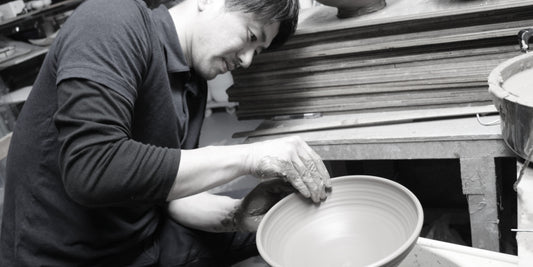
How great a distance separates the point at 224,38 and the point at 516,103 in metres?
0.80

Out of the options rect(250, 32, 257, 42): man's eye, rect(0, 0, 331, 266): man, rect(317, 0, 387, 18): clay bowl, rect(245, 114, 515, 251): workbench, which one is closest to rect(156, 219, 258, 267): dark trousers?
rect(0, 0, 331, 266): man

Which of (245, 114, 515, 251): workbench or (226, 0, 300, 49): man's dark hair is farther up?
(226, 0, 300, 49): man's dark hair

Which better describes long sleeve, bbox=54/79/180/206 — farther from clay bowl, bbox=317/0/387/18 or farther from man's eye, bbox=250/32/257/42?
clay bowl, bbox=317/0/387/18

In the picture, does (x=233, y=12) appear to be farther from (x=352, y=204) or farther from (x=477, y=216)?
(x=477, y=216)

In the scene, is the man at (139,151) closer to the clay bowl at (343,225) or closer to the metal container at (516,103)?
the clay bowl at (343,225)

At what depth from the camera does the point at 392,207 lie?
110 centimetres

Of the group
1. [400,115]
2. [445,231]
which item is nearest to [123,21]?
[400,115]

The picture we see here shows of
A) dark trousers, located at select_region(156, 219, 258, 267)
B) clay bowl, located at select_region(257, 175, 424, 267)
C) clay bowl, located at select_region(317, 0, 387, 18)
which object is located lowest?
dark trousers, located at select_region(156, 219, 258, 267)

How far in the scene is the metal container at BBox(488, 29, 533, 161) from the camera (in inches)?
45.7

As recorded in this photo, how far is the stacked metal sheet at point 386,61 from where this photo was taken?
1622 mm

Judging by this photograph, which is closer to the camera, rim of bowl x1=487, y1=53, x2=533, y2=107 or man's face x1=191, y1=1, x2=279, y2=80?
rim of bowl x1=487, y1=53, x2=533, y2=107

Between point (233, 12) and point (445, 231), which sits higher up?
point (233, 12)

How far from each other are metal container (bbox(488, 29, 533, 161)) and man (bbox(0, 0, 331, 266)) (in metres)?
0.49

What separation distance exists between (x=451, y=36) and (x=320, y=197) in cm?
86
